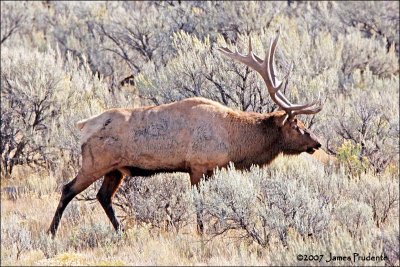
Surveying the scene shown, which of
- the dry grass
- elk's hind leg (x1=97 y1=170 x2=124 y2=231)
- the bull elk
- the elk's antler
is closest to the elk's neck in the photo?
the bull elk

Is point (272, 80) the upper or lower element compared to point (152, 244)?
upper

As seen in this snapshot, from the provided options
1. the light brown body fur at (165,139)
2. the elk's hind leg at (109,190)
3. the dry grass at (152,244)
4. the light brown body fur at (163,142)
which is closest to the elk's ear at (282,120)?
the light brown body fur at (163,142)

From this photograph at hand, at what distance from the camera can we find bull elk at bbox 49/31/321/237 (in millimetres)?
8234

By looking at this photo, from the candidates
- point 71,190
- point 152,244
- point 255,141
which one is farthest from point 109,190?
point 255,141

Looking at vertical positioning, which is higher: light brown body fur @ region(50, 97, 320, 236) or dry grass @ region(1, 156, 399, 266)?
light brown body fur @ region(50, 97, 320, 236)

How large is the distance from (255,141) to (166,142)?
3.58 ft

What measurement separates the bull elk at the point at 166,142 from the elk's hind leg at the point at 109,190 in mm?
12

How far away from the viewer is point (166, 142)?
8.26m

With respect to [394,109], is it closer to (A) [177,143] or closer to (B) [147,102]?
(B) [147,102]

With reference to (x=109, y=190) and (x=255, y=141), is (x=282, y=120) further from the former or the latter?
(x=109, y=190)

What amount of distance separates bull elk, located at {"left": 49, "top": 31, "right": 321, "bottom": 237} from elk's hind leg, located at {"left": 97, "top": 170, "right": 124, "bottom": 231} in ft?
0.04

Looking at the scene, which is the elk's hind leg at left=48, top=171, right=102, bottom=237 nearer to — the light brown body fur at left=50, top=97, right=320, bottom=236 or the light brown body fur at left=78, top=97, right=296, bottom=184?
the light brown body fur at left=50, top=97, right=320, bottom=236

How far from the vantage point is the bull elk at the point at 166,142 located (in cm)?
823

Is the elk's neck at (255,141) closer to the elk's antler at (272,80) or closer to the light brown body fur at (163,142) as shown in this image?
the light brown body fur at (163,142)
